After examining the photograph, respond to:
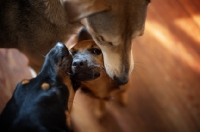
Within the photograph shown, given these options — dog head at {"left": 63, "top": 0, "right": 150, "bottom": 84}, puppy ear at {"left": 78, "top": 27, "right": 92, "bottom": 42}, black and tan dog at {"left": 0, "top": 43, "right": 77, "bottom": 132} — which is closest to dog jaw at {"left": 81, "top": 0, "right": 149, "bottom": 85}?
dog head at {"left": 63, "top": 0, "right": 150, "bottom": 84}

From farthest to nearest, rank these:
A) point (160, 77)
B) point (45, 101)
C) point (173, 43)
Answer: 1. point (173, 43)
2. point (160, 77)
3. point (45, 101)

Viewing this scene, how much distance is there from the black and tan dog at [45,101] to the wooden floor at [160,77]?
1.81ft

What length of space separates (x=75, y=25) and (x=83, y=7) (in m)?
0.32

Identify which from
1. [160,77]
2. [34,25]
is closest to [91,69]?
[34,25]

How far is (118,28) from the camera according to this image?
123 cm

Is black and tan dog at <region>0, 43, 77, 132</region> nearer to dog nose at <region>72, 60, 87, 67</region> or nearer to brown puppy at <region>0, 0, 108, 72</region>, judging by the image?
dog nose at <region>72, 60, 87, 67</region>

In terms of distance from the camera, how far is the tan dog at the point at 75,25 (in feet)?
3.92

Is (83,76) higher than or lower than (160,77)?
higher

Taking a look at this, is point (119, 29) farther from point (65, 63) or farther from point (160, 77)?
point (160, 77)

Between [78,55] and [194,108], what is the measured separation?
3.18 feet

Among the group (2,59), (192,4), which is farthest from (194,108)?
(2,59)

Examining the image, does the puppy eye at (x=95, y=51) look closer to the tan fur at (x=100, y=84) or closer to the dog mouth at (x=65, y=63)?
the tan fur at (x=100, y=84)

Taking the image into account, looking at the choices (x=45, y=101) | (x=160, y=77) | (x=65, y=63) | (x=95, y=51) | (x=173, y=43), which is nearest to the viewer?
(x=45, y=101)

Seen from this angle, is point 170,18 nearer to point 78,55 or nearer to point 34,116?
point 78,55
